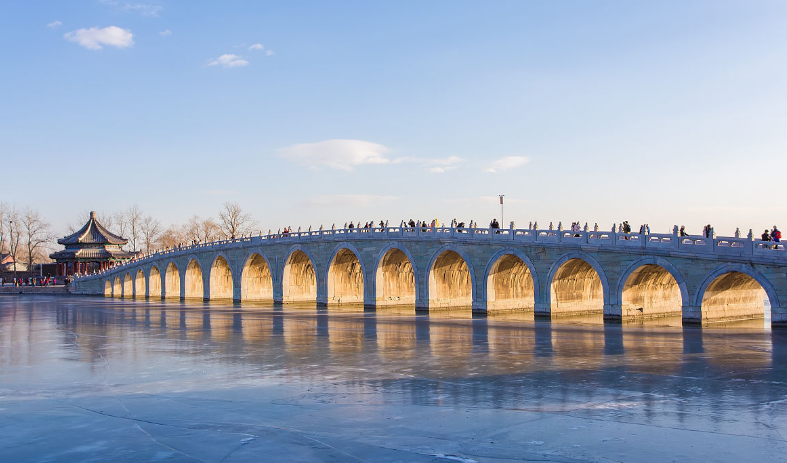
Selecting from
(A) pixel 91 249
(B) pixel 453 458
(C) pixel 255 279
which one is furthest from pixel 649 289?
(A) pixel 91 249

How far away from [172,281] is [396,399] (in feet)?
179

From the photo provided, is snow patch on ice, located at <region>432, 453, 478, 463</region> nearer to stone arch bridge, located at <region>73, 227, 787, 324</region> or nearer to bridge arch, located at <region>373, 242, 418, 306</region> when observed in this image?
stone arch bridge, located at <region>73, 227, 787, 324</region>

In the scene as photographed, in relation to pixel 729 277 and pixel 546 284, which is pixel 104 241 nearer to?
pixel 546 284

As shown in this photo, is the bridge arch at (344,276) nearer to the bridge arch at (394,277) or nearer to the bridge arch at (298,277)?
the bridge arch at (394,277)

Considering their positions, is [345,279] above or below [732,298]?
above

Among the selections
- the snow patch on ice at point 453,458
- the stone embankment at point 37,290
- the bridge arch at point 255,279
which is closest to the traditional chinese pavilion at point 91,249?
the stone embankment at point 37,290

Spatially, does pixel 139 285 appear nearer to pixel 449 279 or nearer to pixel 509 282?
pixel 449 279

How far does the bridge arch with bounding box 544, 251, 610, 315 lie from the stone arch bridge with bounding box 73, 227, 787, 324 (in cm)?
5

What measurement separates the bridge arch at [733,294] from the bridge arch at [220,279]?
37.2 meters

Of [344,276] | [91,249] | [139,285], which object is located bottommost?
[139,285]

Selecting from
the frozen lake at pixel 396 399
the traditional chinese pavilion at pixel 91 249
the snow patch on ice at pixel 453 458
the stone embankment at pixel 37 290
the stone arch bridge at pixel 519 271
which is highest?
the traditional chinese pavilion at pixel 91 249

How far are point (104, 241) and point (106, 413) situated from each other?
74340 millimetres

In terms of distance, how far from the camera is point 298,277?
47.1 metres

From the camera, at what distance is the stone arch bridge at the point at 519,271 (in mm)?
24391
